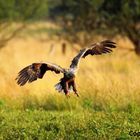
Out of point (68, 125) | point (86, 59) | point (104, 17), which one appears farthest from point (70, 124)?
point (104, 17)

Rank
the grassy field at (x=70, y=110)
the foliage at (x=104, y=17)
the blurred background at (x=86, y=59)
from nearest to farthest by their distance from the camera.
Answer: the grassy field at (x=70, y=110), the blurred background at (x=86, y=59), the foliage at (x=104, y=17)

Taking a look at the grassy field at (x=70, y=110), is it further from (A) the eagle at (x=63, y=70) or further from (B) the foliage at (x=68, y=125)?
(A) the eagle at (x=63, y=70)

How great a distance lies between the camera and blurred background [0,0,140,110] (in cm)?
1190

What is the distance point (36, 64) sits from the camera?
9.95m

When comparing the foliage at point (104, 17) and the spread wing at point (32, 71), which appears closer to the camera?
the spread wing at point (32, 71)

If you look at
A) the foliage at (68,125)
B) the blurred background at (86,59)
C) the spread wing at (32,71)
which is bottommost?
the foliage at (68,125)

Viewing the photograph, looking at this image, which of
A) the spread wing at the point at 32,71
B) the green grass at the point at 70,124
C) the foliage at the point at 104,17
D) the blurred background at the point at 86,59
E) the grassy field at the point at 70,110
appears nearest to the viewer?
the green grass at the point at 70,124

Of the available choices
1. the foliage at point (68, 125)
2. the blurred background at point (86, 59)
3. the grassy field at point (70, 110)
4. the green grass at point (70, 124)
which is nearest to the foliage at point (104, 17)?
the blurred background at point (86, 59)

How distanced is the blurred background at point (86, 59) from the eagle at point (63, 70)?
1.08 metres

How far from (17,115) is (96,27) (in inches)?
591

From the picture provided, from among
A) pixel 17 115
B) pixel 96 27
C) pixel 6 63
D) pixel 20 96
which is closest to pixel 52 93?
pixel 20 96

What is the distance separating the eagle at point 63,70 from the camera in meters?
9.94

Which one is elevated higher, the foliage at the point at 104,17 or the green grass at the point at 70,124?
the foliage at the point at 104,17

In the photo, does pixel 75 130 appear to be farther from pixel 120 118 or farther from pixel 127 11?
pixel 127 11
